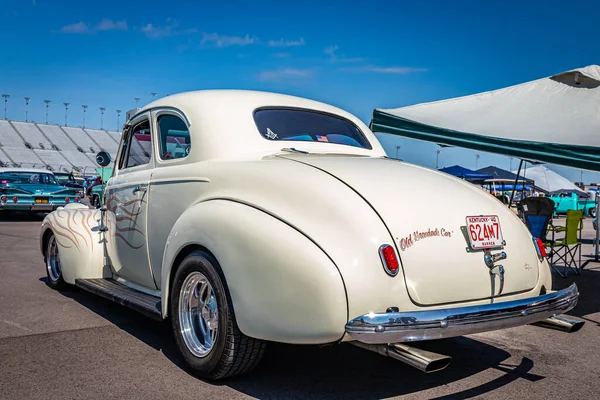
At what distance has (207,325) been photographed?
3.50m

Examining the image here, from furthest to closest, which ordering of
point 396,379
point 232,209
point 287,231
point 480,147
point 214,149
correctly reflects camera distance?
point 480,147, point 214,149, point 396,379, point 232,209, point 287,231

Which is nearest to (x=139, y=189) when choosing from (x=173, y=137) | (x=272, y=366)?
(x=173, y=137)

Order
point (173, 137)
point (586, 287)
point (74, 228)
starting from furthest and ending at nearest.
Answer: point (586, 287) → point (74, 228) → point (173, 137)

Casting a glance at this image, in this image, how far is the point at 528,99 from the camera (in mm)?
7586

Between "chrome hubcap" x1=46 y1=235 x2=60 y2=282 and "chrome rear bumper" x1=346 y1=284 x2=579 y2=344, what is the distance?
4.44 meters

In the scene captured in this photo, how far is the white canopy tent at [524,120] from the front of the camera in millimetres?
6031

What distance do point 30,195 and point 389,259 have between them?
1456cm

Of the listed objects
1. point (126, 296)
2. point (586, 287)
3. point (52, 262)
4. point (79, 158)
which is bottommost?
point (586, 287)

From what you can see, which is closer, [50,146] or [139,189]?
[139,189]

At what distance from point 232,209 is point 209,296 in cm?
59

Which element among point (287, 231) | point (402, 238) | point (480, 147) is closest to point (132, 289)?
point (287, 231)

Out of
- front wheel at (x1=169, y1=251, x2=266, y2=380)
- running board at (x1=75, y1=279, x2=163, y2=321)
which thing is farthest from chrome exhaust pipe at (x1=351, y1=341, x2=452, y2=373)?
running board at (x1=75, y1=279, x2=163, y2=321)

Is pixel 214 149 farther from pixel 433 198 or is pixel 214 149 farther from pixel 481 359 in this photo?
pixel 481 359

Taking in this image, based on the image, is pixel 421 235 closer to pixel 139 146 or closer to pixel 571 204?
pixel 139 146
